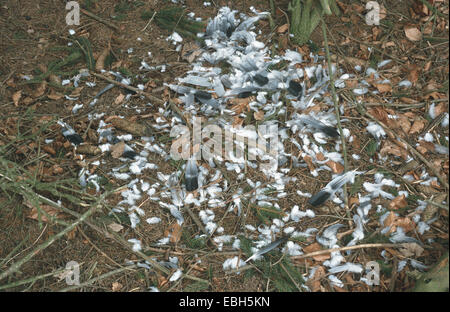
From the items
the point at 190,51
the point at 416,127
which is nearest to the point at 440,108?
the point at 416,127

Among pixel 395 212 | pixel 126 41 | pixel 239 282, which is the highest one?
pixel 126 41

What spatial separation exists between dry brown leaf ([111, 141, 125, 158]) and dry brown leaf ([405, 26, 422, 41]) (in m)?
1.56

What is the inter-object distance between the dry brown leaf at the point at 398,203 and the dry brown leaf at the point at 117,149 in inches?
49.1

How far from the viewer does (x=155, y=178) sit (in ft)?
6.22

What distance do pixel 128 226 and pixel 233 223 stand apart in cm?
47

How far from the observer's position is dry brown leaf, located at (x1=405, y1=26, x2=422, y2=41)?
2.10 m

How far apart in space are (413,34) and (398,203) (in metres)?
0.94

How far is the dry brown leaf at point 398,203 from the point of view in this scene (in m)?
1.73

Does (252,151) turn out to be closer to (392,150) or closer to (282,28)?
(392,150)

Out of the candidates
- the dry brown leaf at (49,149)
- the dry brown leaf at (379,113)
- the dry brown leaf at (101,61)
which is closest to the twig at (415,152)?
the dry brown leaf at (379,113)

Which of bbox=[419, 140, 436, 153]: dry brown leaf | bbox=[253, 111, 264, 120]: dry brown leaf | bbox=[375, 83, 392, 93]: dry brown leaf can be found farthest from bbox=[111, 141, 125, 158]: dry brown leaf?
bbox=[419, 140, 436, 153]: dry brown leaf

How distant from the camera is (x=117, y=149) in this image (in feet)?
6.37

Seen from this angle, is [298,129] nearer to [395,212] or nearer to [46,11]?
[395,212]
